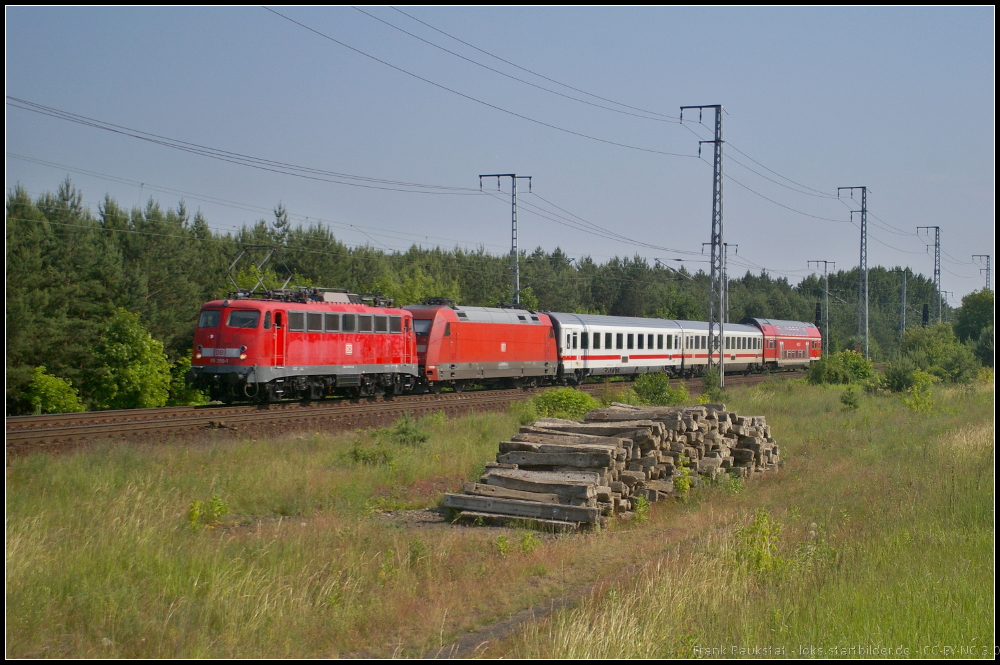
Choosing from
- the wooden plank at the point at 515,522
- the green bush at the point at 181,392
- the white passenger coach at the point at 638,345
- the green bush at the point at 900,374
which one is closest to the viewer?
the wooden plank at the point at 515,522

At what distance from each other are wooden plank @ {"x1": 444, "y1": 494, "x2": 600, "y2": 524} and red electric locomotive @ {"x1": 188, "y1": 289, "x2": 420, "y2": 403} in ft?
39.2

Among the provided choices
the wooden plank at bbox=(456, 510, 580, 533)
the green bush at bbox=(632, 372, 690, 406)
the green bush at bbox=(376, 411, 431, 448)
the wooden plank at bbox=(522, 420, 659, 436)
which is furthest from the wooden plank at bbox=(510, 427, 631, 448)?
the green bush at bbox=(632, 372, 690, 406)

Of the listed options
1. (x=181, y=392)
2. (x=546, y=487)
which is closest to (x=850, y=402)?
(x=546, y=487)

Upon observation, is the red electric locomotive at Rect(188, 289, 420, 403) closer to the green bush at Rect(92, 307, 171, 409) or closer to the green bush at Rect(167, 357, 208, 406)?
the green bush at Rect(92, 307, 171, 409)

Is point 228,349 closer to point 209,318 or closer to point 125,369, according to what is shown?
point 209,318

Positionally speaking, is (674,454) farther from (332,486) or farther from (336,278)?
(336,278)

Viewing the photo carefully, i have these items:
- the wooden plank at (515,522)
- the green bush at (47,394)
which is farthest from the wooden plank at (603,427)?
the green bush at (47,394)

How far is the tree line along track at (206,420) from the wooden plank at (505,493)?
8151 millimetres

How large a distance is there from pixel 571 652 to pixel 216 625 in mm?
3170

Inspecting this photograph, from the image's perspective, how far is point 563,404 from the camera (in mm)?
23062

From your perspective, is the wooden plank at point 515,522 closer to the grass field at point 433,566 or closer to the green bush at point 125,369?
the grass field at point 433,566

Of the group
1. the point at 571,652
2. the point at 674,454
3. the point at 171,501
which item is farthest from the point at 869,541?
the point at 171,501

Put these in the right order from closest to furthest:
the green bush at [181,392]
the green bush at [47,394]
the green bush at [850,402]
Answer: the green bush at [850,402] < the green bush at [47,394] < the green bush at [181,392]

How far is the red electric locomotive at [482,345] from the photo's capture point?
29.2m
